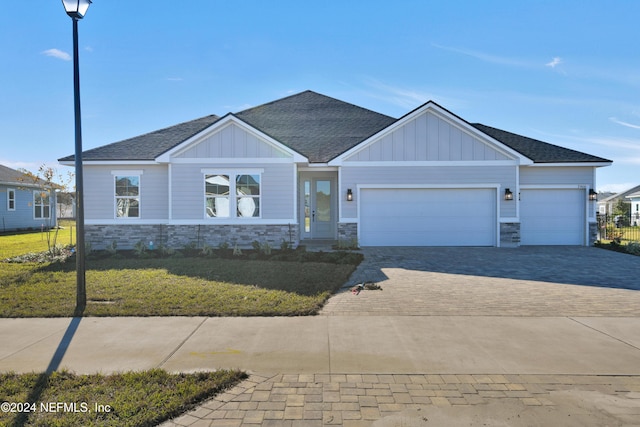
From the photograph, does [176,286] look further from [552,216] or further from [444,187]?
[552,216]

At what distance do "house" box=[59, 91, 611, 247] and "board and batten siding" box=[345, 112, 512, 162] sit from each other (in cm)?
4

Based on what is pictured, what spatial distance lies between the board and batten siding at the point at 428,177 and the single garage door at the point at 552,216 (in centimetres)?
126

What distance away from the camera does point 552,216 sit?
1552 centimetres

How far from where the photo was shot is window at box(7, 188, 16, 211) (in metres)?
26.6

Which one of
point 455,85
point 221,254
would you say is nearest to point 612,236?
point 455,85

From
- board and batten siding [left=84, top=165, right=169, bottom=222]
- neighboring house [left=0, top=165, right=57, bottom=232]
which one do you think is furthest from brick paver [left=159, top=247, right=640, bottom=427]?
neighboring house [left=0, top=165, right=57, bottom=232]

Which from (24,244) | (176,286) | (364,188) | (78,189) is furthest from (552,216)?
(24,244)

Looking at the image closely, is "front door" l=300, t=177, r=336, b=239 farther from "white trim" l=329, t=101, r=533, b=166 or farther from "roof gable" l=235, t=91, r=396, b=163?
"white trim" l=329, t=101, r=533, b=166

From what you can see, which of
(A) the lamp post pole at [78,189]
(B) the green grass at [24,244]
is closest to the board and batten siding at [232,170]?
(B) the green grass at [24,244]

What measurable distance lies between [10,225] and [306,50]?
24981mm

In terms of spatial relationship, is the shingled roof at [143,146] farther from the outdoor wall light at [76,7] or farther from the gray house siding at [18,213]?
the gray house siding at [18,213]

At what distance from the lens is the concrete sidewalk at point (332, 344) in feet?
13.5

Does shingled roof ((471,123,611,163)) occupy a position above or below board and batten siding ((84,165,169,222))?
above

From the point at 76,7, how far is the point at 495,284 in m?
9.18
